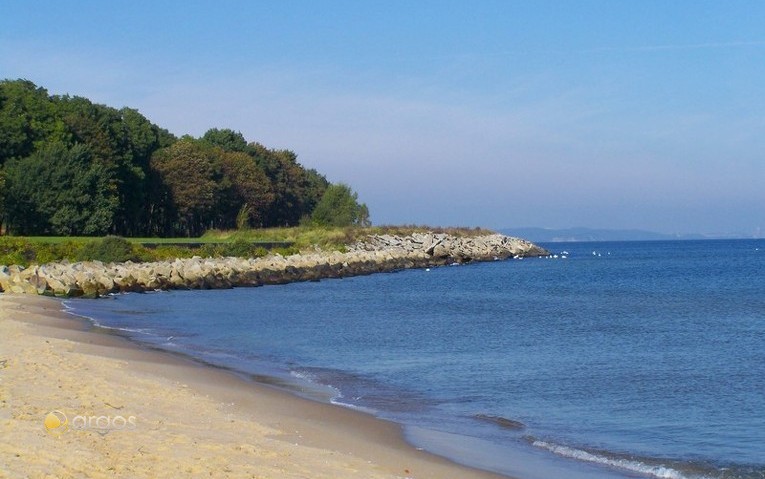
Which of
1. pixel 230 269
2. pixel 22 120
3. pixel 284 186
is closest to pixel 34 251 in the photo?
pixel 230 269

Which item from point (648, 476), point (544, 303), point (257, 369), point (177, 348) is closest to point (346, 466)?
point (648, 476)

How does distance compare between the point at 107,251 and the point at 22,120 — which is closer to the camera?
the point at 107,251

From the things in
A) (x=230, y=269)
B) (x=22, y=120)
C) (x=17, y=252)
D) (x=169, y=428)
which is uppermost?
(x=22, y=120)

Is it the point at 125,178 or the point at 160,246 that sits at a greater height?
the point at 125,178

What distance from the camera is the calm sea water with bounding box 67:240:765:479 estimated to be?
11016mm

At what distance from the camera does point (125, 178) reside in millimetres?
70812

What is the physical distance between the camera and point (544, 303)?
117 feet

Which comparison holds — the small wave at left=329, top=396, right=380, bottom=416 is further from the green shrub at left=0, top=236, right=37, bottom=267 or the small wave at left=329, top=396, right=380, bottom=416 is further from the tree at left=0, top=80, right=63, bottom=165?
the tree at left=0, top=80, right=63, bottom=165

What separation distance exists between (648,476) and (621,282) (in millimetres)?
43670

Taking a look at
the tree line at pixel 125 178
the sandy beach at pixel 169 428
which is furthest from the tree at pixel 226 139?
the sandy beach at pixel 169 428

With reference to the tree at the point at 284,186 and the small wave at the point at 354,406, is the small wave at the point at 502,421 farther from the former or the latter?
the tree at the point at 284,186

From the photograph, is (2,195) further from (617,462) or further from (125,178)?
(617,462)

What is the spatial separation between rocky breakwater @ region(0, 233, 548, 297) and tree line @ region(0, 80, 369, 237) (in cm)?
1030

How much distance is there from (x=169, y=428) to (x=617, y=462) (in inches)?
198
